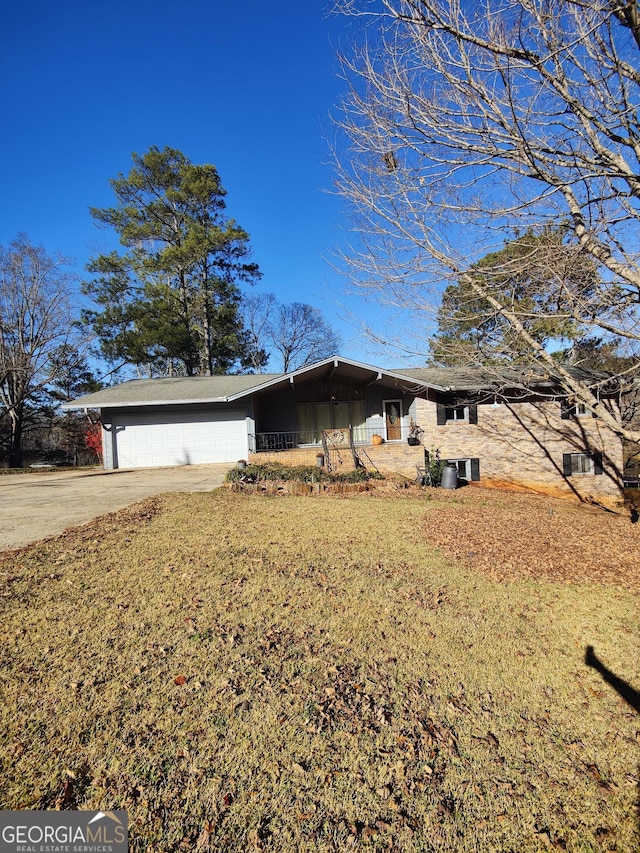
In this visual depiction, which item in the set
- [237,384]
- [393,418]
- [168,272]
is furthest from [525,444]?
[168,272]

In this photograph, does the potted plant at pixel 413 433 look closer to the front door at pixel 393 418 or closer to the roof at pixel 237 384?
the roof at pixel 237 384

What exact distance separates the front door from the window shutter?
23.1 feet

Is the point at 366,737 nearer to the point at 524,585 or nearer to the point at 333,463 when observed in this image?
the point at 524,585

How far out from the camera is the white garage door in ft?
55.2

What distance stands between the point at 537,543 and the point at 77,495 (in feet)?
32.9

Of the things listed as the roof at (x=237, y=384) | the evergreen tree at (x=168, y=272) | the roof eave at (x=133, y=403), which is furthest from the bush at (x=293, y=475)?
the evergreen tree at (x=168, y=272)

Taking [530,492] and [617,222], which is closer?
[617,222]

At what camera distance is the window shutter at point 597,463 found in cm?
1456

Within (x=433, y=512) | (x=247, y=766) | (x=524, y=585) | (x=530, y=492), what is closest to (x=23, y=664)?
(x=247, y=766)

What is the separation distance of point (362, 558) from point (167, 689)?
3139 mm

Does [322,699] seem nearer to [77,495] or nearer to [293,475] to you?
[293,475]

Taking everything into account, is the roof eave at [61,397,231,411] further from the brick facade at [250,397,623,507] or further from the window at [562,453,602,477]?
the window at [562,453,602,477]

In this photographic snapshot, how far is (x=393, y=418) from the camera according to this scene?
55.3 ft

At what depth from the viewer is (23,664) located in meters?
2.96
